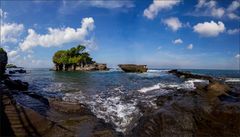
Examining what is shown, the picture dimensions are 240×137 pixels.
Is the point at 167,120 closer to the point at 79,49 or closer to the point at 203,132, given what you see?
the point at 203,132

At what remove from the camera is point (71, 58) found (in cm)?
10919

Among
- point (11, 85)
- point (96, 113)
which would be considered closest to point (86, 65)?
point (11, 85)

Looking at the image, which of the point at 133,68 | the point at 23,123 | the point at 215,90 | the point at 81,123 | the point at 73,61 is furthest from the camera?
the point at 73,61

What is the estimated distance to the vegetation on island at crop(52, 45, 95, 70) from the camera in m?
108

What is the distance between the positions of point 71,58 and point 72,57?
2.32m

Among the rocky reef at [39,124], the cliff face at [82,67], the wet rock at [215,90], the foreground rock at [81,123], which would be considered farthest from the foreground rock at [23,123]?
the cliff face at [82,67]

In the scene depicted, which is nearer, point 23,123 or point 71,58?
point 23,123

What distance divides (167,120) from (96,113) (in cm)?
451

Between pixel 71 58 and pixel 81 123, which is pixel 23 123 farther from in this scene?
pixel 71 58

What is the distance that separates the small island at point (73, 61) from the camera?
10794 centimetres

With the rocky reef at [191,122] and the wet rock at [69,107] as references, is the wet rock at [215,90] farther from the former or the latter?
the wet rock at [69,107]

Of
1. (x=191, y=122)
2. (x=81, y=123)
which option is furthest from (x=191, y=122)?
(x=81, y=123)

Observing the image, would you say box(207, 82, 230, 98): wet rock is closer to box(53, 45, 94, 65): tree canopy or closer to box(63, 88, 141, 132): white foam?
box(63, 88, 141, 132): white foam

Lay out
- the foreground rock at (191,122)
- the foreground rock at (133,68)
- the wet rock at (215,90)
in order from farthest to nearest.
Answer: the foreground rock at (133,68) < the wet rock at (215,90) < the foreground rock at (191,122)
